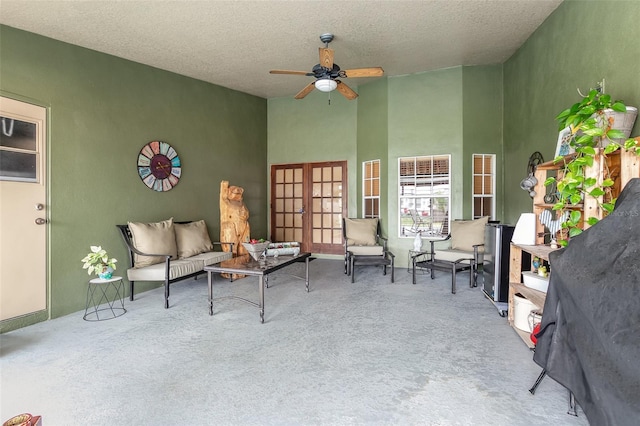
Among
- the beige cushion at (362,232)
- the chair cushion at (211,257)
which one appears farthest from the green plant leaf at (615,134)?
the chair cushion at (211,257)

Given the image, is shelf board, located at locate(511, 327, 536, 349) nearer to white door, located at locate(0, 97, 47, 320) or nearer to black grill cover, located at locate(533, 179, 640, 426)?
black grill cover, located at locate(533, 179, 640, 426)

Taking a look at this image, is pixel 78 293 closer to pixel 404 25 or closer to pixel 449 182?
pixel 404 25

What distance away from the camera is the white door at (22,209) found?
3174 mm

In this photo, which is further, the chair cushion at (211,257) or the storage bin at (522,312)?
the chair cushion at (211,257)

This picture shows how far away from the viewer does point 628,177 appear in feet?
6.38

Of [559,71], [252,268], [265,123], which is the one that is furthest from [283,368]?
[265,123]

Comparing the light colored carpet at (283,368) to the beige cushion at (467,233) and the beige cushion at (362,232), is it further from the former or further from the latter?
the beige cushion at (362,232)

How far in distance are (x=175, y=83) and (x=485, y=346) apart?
5.19 metres

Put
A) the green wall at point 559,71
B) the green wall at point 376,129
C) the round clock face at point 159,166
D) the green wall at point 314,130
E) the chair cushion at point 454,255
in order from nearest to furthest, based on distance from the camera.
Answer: the green wall at point 559,71
the round clock face at point 159,166
the chair cushion at point 454,255
the green wall at point 376,129
the green wall at point 314,130

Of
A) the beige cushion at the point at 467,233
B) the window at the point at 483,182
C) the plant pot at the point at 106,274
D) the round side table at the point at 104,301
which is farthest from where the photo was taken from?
the window at the point at 483,182

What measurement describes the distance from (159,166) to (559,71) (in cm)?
509

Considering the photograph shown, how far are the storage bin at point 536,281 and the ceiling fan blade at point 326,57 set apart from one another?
9.62 ft

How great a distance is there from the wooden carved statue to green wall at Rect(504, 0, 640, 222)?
417cm

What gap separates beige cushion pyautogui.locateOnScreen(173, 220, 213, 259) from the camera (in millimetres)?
4570
